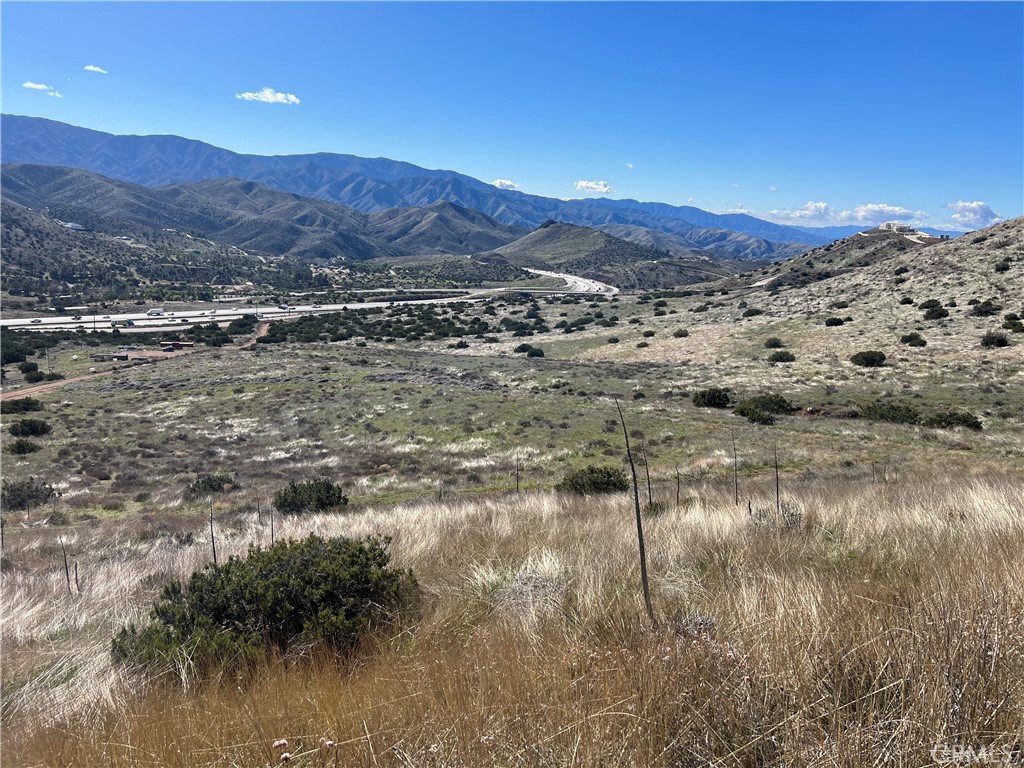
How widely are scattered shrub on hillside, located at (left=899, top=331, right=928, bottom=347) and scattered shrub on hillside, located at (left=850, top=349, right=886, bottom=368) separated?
10.3ft

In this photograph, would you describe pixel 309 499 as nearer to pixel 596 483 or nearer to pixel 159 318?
pixel 596 483

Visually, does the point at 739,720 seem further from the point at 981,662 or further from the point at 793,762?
the point at 981,662

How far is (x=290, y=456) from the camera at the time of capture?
22.4 metres

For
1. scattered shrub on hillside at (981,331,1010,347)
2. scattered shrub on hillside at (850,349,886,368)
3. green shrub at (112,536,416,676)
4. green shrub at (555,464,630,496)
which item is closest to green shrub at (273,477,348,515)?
green shrub at (555,464,630,496)

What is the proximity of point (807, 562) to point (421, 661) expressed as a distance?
3169 mm

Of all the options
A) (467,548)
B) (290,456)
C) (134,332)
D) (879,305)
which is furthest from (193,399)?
(879,305)

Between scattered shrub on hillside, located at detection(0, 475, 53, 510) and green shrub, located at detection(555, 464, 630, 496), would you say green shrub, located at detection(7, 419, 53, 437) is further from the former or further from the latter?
green shrub, located at detection(555, 464, 630, 496)

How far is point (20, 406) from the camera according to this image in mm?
31703

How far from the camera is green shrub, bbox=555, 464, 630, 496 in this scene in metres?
13.3

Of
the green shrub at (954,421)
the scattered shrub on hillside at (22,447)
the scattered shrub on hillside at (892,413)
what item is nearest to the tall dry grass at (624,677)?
the green shrub at (954,421)

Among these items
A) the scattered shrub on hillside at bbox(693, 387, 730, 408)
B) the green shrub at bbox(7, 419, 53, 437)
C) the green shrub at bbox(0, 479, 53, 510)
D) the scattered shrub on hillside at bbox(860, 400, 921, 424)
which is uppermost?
the scattered shrub on hillside at bbox(860, 400, 921, 424)

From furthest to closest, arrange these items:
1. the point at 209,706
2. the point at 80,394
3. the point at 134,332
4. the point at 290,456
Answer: the point at 134,332 < the point at 80,394 < the point at 290,456 < the point at 209,706

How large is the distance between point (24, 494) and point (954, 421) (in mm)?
34406

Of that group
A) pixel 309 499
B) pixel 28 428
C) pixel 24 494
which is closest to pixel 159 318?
pixel 28 428
